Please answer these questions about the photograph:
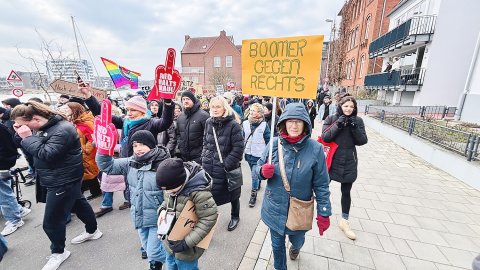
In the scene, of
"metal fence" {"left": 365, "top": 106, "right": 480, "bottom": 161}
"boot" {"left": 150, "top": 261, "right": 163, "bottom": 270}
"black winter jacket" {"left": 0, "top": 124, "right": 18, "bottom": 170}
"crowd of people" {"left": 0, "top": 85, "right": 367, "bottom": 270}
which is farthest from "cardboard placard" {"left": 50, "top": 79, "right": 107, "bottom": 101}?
"metal fence" {"left": 365, "top": 106, "right": 480, "bottom": 161}

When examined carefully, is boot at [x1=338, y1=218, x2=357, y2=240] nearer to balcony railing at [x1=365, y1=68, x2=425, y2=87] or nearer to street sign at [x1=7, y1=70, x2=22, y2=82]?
street sign at [x1=7, y1=70, x2=22, y2=82]

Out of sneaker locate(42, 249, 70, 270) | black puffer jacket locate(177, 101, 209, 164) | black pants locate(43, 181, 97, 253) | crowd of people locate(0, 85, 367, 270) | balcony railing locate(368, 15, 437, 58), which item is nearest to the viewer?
crowd of people locate(0, 85, 367, 270)

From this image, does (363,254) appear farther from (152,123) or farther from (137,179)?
(152,123)

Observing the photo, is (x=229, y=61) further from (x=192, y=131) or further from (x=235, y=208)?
(x=235, y=208)

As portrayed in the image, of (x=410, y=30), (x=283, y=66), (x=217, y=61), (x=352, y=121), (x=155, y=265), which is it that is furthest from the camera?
(x=217, y=61)

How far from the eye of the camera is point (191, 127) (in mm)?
3639

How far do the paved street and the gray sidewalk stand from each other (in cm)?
1

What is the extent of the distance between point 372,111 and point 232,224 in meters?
14.4

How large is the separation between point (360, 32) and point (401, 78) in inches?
526

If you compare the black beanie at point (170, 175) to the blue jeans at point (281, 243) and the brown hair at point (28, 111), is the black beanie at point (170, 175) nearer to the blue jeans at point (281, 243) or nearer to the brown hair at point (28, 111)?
the blue jeans at point (281, 243)

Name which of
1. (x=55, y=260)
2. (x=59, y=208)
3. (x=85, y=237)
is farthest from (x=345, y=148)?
(x=55, y=260)

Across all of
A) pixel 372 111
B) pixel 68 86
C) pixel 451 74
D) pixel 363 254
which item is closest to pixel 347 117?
pixel 363 254

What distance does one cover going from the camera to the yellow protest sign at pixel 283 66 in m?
2.16

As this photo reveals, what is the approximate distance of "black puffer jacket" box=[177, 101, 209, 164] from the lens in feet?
11.9
